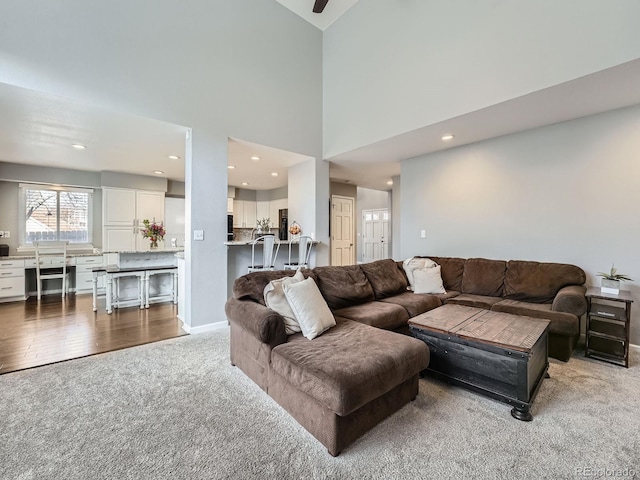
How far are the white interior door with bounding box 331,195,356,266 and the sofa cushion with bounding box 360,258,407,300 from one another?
3.56m

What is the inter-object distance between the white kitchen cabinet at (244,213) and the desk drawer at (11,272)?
14.5 feet

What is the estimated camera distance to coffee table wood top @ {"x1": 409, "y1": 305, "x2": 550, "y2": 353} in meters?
1.93

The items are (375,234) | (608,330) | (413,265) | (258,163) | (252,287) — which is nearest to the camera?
(252,287)

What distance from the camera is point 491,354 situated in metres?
1.97

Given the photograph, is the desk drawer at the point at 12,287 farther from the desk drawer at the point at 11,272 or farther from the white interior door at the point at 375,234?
the white interior door at the point at 375,234

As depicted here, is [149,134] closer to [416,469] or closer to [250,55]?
[250,55]

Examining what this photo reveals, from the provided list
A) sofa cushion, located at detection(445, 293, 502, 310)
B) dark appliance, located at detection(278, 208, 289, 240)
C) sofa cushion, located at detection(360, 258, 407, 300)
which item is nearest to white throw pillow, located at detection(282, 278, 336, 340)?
sofa cushion, located at detection(360, 258, 407, 300)

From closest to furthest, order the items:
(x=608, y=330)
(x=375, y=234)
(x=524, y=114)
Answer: (x=608, y=330)
(x=524, y=114)
(x=375, y=234)

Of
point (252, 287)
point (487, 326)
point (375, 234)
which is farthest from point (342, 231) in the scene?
point (487, 326)

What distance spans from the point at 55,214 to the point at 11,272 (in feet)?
5.05

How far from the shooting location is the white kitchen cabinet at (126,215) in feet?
20.1

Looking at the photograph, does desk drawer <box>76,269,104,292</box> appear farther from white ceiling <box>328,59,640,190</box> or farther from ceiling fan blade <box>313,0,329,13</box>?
ceiling fan blade <box>313,0,329,13</box>

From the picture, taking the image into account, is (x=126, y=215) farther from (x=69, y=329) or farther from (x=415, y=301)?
(x=415, y=301)

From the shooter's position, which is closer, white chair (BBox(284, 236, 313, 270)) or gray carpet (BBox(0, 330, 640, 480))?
gray carpet (BBox(0, 330, 640, 480))
